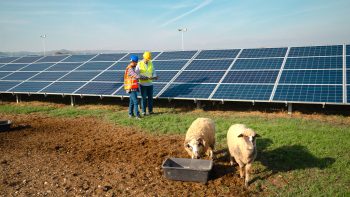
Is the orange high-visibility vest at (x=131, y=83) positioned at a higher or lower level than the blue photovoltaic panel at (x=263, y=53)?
lower

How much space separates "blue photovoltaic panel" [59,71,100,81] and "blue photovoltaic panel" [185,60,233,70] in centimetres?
582

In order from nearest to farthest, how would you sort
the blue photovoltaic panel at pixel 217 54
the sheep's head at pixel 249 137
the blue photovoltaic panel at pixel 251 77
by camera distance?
the sheep's head at pixel 249 137, the blue photovoltaic panel at pixel 251 77, the blue photovoltaic panel at pixel 217 54

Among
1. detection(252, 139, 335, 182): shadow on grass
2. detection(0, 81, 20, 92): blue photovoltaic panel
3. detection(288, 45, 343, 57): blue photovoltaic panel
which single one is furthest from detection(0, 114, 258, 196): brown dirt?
detection(288, 45, 343, 57): blue photovoltaic panel

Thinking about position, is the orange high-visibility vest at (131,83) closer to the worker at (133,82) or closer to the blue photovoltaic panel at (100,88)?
the worker at (133,82)

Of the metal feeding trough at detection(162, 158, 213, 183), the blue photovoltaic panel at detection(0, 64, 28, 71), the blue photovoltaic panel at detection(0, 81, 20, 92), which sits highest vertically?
the blue photovoltaic panel at detection(0, 64, 28, 71)

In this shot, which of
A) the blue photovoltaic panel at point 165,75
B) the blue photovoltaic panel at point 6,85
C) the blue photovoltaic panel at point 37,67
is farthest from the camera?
the blue photovoltaic panel at point 37,67

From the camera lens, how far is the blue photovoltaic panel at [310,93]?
11648 millimetres

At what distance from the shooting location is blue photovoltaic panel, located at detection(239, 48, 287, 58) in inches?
630

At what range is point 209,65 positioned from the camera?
53.4 ft

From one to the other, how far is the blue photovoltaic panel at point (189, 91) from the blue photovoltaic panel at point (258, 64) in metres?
2.19

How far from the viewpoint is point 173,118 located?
1243cm

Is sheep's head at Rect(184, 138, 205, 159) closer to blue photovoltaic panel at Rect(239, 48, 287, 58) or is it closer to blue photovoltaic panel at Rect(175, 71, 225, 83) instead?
blue photovoltaic panel at Rect(175, 71, 225, 83)

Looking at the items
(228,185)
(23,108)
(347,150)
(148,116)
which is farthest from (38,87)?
(347,150)

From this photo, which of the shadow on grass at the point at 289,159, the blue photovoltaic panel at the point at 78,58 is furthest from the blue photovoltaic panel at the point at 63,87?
the shadow on grass at the point at 289,159
